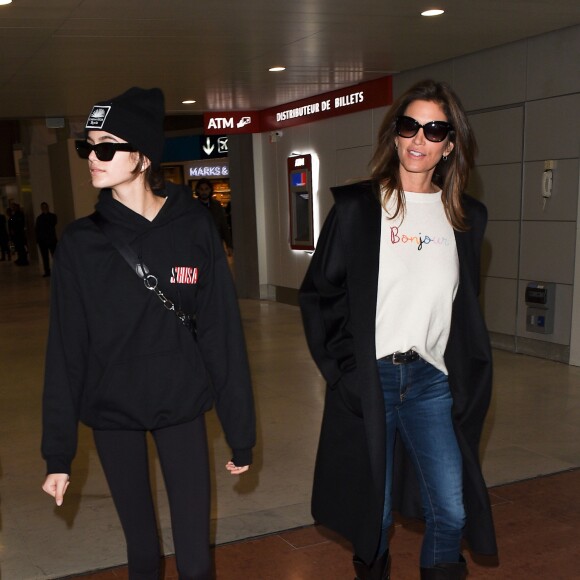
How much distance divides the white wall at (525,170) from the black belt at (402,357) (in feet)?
16.5

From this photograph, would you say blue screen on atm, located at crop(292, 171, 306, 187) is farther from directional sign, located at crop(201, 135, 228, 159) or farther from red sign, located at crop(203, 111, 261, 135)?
directional sign, located at crop(201, 135, 228, 159)

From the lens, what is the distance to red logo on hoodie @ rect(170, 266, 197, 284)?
2266 mm

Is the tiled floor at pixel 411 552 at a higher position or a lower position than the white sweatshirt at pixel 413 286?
lower

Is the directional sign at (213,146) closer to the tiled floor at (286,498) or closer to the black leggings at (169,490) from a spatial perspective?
the tiled floor at (286,498)

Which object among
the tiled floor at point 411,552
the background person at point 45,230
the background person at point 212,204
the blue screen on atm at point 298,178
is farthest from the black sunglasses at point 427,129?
the background person at point 45,230

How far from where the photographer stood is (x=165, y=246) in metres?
2.28

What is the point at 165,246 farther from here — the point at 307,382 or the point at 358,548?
Result: the point at 307,382

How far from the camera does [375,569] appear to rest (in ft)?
8.87

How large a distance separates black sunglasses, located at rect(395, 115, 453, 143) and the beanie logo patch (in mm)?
991

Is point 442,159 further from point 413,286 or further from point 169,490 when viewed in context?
point 169,490

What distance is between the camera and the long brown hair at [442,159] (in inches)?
103

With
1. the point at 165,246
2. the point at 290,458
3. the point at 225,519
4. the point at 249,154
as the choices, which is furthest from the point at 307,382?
the point at 249,154

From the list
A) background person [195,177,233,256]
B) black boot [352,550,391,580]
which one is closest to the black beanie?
black boot [352,550,391,580]

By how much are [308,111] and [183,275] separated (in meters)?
9.31
